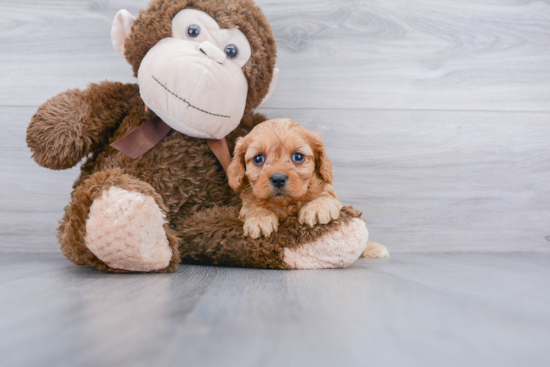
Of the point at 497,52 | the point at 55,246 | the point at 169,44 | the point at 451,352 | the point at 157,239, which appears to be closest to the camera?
the point at 451,352

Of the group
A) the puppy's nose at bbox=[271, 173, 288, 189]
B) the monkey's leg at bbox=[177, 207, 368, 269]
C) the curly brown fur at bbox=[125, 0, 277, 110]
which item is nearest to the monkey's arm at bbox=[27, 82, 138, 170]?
the curly brown fur at bbox=[125, 0, 277, 110]

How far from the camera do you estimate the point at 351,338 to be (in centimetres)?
43

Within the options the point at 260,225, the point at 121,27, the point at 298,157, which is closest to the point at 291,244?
the point at 260,225

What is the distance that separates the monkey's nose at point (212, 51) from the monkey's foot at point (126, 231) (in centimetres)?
37

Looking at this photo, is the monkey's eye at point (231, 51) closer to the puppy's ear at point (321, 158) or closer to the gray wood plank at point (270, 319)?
the puppy's ear at point (321, 158)

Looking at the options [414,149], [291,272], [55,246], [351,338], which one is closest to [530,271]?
[414,149]

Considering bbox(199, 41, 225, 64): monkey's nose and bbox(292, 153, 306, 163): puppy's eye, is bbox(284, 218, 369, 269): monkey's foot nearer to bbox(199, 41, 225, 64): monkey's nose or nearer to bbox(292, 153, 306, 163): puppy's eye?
bbox(292, 153, 306, 163): puppy's eye

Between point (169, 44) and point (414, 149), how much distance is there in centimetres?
88

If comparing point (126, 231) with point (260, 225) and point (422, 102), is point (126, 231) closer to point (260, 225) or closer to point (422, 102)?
point (260, 225)

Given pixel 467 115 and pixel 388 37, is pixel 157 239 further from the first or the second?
pixel 467 115

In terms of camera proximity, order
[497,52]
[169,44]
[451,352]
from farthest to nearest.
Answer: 1. [497,52]
2. [169,44]
3. [451,352]

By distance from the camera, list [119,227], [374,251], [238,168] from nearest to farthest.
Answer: [119,227]
[238,168]
[374,251]

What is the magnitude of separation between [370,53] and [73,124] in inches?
37.8

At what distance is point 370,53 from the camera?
1.29 meters
